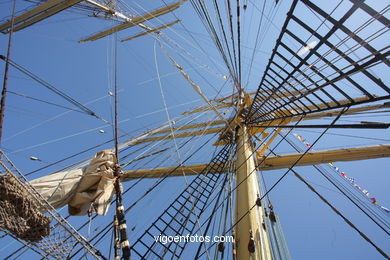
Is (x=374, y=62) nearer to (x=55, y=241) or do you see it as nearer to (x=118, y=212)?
(x=118, y=212)

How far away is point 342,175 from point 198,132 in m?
5.10

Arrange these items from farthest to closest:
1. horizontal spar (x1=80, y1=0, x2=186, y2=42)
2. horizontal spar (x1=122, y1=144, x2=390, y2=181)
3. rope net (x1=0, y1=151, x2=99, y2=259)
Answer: horizontal spar (x1=80, y1=0, x2=186, y2=42)
horizontal spar (x1=122, y1=144, x2=390, y2=181)
rope net (x1=0, y1=151, x2=99, y2=259)

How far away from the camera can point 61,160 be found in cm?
466

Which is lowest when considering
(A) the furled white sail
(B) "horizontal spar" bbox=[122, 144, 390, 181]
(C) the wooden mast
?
(C) the wooden mast

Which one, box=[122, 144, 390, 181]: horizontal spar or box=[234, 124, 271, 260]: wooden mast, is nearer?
box=[234, 124, 271, 260]: wooden mast

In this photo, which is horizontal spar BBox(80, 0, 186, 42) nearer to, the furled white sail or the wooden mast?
the furled white sail

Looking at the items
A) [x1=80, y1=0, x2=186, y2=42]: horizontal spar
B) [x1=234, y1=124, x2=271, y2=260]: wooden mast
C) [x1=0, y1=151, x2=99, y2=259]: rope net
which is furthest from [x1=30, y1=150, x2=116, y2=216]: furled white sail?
[x1=80, y1=0, x2=186, y2=42]: horizontal spar

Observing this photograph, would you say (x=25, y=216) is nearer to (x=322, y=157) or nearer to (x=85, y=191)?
(x=85, y=191)

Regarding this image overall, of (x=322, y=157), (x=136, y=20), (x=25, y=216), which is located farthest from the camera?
(x=136, y=20)

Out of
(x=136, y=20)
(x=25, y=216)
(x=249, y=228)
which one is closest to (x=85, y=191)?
(x=25, y=216)

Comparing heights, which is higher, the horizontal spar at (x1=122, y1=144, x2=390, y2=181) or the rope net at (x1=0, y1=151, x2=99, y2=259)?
the horizontal spar at (x1=122, y1=144, x2=390, y2=181)

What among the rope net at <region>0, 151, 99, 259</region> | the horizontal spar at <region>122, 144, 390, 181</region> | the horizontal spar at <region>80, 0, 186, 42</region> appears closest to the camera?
the rope net at <region>0, 151, 99, 259</region>

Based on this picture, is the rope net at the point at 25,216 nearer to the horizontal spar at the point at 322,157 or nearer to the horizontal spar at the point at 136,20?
the horizontal spar at the point at 322,157

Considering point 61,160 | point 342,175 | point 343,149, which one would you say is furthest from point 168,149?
point 342,175
